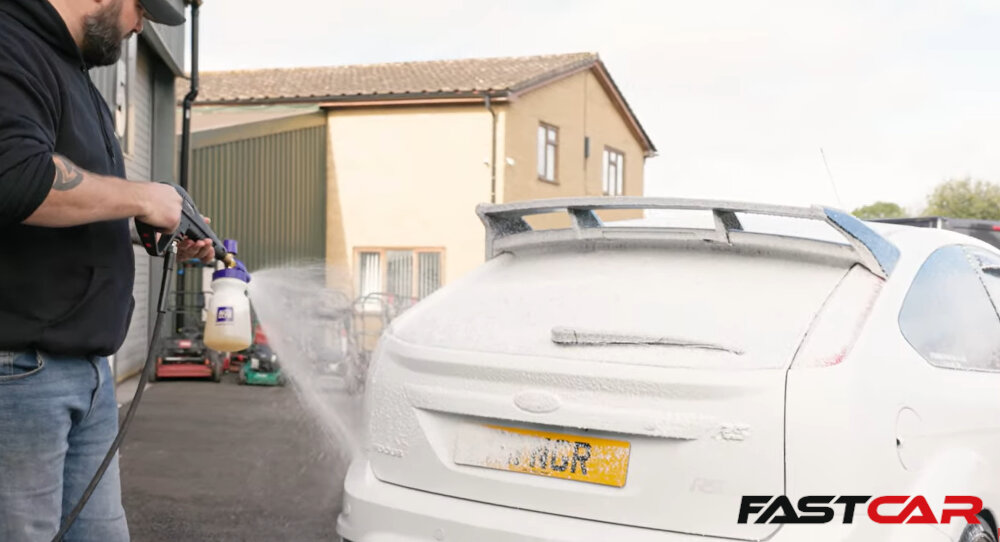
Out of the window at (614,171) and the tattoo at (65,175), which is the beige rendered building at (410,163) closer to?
the window at (614,171)

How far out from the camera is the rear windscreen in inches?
111

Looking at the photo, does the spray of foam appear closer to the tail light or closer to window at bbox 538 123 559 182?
the tail light

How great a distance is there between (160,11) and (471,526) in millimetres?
1682

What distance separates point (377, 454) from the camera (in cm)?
324

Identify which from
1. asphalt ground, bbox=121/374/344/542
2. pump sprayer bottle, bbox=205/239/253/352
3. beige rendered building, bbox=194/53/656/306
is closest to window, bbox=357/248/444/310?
beige rendered building, bbox=194/53/656/306

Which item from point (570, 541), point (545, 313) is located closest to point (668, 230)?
point (545, 313)

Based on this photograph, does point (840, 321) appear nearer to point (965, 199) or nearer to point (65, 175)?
point (65, 175)

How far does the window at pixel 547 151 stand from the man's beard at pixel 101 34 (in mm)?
21689

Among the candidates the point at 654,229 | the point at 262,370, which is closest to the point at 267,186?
the point at 262,370

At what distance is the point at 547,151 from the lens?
2494 centimetres

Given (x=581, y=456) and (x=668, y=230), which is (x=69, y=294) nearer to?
(x=581, y=456)

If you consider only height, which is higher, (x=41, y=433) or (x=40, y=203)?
(x=40, y=203)

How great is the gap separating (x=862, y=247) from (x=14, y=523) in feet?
7.93

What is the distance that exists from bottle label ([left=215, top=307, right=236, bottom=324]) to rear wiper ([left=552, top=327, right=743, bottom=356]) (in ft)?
5.65
